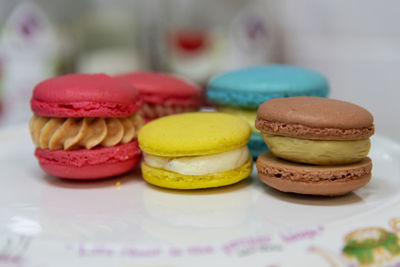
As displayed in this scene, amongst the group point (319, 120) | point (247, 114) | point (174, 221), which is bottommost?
point (174, 221)

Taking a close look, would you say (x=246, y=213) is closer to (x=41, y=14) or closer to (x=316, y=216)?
(x=316, y=216)

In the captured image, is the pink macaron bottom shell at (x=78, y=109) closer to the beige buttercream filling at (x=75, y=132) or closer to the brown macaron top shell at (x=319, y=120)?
the beige buttercream filling at (x=75, y=132)

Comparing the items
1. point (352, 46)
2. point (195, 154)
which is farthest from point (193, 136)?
point (352, 46)

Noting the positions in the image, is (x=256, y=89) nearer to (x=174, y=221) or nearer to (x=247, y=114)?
(x=247, y=114)

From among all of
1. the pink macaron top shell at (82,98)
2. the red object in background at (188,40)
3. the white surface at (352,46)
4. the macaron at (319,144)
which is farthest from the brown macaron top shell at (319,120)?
the red object in background at (188,40)

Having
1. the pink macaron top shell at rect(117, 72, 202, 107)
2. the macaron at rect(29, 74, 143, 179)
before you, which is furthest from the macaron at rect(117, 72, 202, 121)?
the macaron at rect(29, 74, 143, 179)

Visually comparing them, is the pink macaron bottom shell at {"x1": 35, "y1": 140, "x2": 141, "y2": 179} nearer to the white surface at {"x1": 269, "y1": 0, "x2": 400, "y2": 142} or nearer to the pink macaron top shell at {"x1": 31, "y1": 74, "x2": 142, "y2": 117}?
the pink macaron top shell at {"x1": 31, "y1": 74, "x2": 142, "y2": 117}

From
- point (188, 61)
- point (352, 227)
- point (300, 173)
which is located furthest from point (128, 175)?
point (188, 61)
